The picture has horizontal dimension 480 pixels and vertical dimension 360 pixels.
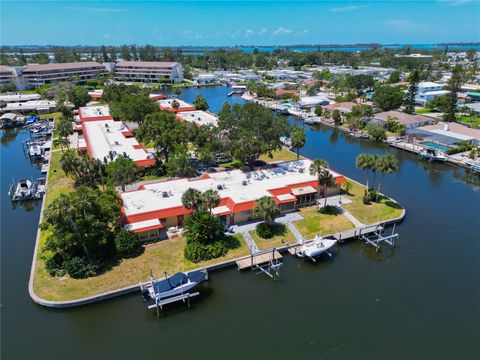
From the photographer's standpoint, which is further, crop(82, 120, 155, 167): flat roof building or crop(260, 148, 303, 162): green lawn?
crop(260, 148, 303, 162): green lawn

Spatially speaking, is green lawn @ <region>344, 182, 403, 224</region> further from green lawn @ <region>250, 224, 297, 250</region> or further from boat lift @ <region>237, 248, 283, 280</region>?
boat lift @ <region>237, 248, 283, 280</region>

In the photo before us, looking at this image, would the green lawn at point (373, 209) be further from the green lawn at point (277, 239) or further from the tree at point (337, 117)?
the tree at point (337, 117)

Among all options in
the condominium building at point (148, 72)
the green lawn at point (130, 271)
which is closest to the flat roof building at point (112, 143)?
the green lawn at point (130, 271)

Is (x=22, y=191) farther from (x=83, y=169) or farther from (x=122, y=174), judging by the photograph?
(x=122, y=174)

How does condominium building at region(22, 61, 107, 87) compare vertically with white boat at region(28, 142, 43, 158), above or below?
above

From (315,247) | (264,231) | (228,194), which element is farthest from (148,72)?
(315,247)

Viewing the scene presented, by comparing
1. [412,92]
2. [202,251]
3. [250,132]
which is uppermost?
[250,132]

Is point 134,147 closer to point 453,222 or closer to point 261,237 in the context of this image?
point 261,237

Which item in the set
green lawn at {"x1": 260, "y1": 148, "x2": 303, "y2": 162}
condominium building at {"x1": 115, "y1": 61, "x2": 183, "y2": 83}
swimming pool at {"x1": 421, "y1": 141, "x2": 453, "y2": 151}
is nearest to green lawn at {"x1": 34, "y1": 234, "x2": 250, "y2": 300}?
green lawn at {"x1": 260, "y1": 148, "x2": 303, "y2": 162}
